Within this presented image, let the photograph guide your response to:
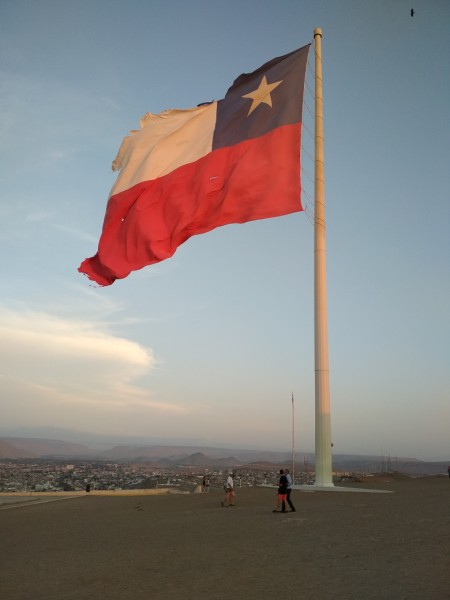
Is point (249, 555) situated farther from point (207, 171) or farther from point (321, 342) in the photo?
point (207, 171)

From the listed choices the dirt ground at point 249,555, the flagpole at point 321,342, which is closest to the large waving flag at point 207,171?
the flagpole at point 321,342

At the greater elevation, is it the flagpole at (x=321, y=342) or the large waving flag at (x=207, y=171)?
the large waving flag at (x=207, y=171)

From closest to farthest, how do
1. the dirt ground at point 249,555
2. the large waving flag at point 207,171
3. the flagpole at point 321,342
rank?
the dirt ground at point 249,555 → the large waving flag at point 207,171 → the flagpole at point 321,342

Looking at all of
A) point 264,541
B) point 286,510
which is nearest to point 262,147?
point 286,510

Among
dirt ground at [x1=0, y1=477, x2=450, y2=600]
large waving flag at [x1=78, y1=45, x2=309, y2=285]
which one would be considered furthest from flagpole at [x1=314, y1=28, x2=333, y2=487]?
large waving flag at [x1=78, y1=45, x2=309, y2=285]

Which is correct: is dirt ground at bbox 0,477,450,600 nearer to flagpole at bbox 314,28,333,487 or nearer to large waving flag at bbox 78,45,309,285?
flagpole at bbox 314,28,333,487

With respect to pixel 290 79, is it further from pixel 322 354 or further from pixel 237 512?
pixel 237 512

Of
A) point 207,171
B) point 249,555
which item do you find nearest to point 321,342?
point 207,171

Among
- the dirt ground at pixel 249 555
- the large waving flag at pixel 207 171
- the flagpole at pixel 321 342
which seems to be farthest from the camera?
the flagpole at pixel 321 342

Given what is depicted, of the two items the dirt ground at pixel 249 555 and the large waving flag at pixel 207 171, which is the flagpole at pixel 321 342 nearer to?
the dirt ground at pixel 249 555
